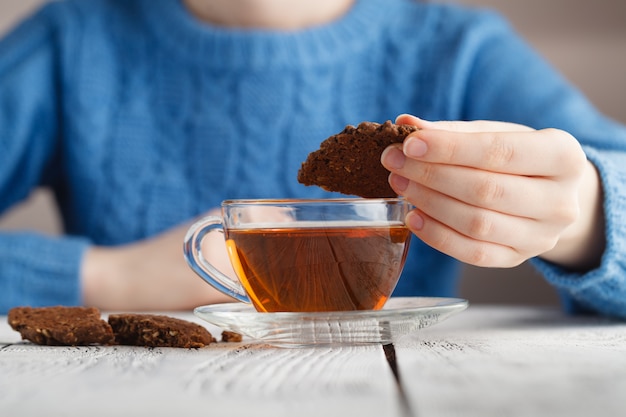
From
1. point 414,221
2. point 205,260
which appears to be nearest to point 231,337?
point 205,260

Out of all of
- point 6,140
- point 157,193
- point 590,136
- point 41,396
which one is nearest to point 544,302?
point 590,136

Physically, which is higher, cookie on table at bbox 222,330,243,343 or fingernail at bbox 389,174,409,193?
fingernail at bbox 389,174,409,193

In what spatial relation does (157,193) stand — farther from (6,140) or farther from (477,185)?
(477,185)

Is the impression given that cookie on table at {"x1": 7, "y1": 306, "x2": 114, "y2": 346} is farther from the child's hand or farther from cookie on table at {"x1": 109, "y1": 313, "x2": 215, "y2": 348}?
the child's hand

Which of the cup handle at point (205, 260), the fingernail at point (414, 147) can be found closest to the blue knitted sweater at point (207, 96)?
the cup handle at point (205, 260)

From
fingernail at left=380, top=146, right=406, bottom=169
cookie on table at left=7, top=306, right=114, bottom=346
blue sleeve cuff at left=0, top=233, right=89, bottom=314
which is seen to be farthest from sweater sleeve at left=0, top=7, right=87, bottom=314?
fingernail at left=380, top=146, right=406, bottom=169
